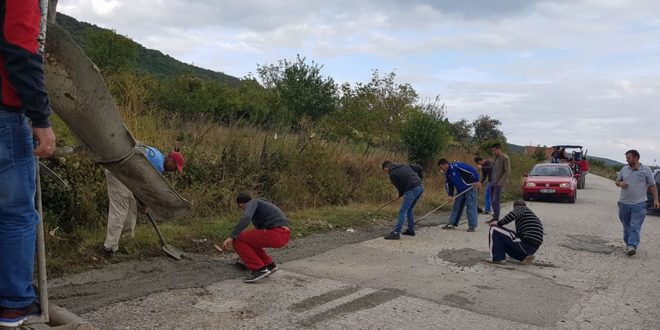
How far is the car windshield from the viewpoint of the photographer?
21.9 meters

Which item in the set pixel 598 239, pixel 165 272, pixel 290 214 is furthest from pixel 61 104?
pixel 598 239

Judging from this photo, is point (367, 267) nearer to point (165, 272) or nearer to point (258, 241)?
point (258, 241)

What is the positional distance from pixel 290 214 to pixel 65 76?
878 centimetres

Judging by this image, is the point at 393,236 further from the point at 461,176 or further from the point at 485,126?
the point at 485,126

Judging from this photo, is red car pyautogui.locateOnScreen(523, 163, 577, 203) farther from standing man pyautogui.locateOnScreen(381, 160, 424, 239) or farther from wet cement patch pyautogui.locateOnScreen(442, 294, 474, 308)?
wet cement patch pyautogui.locateOnScreen(442, 294, 474, 308)

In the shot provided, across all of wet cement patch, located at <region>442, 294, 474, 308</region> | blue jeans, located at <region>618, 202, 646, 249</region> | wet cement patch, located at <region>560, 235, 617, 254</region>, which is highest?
blue jeans, located at <region>618, 202, 646, 249</region>

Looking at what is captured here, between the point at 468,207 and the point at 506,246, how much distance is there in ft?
13.0

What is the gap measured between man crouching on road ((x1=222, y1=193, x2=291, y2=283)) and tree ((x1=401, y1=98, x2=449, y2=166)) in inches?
603

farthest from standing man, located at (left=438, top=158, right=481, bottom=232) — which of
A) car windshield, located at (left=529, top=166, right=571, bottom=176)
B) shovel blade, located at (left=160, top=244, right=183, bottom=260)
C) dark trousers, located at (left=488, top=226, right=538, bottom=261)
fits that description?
car windshield, located at (left=529, top=166, right=571, bottom=176)

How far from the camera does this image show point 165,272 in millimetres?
6566

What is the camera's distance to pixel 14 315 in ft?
8.60

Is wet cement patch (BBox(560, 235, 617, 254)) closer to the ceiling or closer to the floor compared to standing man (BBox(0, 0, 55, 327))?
closer to the floor

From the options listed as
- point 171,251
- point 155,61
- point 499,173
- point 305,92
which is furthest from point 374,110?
point 155,61

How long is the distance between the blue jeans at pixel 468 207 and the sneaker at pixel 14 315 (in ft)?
34.5
